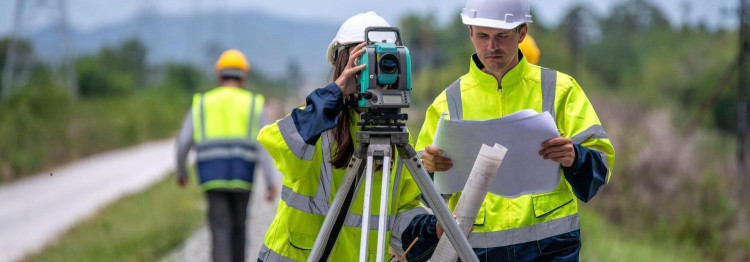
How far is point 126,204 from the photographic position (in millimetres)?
17422

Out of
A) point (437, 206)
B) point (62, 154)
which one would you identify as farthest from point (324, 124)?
point (62, 154)

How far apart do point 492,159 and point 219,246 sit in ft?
14.1

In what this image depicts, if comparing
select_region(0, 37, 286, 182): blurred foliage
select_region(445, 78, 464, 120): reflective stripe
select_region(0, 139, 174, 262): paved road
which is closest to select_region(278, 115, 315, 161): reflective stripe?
select_region(445, 78, 464, 120): reflective stripe

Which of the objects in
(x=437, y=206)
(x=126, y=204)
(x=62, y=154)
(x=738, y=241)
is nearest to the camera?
(x=437, y=206)

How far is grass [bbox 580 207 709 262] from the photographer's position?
9304 mm

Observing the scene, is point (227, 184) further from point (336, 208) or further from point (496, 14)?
point (336, 208)

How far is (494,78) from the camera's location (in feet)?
12.1

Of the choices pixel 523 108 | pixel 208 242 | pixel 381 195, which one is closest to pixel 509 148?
pixel 523 108

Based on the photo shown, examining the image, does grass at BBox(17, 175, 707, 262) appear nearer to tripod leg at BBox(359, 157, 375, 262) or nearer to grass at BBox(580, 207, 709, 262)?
grass at BBox(580, 207, 709, 262)

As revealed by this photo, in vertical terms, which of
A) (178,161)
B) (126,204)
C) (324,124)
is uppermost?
(324,124)

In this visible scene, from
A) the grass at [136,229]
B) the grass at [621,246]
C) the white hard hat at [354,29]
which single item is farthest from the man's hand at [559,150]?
the grass at [136,229]

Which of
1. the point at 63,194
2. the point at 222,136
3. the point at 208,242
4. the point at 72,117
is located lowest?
the point at 72,117

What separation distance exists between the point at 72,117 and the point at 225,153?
25576 millimetres

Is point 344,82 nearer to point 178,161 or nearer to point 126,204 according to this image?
point 178,161
